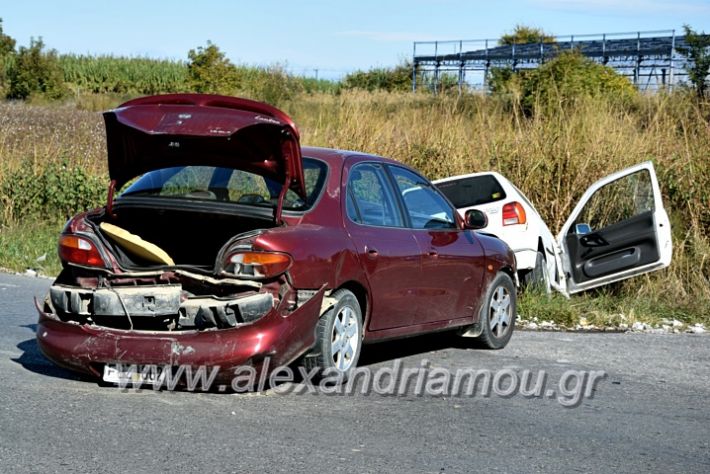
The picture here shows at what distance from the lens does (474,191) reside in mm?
13648

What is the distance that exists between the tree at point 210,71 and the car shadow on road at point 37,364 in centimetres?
2361

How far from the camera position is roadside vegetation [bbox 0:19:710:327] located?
13898 millimetres

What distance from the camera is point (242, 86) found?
31.2 meters

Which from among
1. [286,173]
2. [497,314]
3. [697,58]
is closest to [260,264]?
[286,173]

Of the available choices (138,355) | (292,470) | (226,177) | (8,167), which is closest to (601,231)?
(226,177)

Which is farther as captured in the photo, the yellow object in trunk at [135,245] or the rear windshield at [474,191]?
the rear windshield at [474,191]

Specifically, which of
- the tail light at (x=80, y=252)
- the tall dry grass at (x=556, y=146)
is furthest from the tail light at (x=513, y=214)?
the tail light at (x=80, y=252)

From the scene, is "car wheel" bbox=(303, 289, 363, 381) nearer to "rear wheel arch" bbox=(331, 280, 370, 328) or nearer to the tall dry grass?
"rear wheel arch" bbox=(331, 280, 370, 328)

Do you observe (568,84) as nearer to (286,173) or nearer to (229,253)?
(286,173)

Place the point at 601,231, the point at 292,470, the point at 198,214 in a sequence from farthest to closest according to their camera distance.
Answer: the point at 601,231 < the point at 198,214 < the point at 292,470

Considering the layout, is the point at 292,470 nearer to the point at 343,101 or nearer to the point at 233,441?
the point at 233,441

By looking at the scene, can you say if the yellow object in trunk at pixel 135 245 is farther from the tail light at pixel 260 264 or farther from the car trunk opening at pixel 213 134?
the tail light at pixel 260 264

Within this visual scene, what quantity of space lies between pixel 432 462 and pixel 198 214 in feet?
8.75

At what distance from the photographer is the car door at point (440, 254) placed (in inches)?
341
